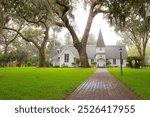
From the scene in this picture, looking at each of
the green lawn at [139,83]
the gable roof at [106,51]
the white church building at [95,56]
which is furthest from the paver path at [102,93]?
the gable roof at [106,51]

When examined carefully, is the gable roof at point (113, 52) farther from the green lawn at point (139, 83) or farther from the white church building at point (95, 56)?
the green lawn at point (139, 83)

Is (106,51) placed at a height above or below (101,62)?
above

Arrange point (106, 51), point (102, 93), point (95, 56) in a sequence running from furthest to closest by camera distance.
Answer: point (106, 51), point (95, 56), point (102, 93)

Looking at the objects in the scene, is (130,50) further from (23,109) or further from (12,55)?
(23,109)

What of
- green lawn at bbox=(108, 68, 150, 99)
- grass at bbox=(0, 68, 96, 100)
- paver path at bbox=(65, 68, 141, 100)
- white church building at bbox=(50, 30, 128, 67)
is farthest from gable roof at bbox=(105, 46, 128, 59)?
paver path at bbox=(65, 68, 141, 100)

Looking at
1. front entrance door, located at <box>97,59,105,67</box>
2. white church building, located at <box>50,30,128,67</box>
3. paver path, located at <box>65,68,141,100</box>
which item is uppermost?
white church building, located at <box>50,30,128,67</box>

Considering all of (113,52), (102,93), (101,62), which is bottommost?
(102,93)

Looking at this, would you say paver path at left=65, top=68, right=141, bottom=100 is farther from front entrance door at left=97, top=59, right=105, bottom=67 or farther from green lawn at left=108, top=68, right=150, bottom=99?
front entrance door at left=97, top=59, right=105, bottom=67

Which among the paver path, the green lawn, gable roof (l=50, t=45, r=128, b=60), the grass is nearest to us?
the paver path

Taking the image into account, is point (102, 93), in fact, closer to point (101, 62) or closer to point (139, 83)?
point (139, 83)

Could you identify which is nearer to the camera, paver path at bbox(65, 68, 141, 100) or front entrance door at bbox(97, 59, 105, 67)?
paver path at bbox(65, 68, 141, 100)

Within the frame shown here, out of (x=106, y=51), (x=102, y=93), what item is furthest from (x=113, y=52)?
(x=102, y=93)

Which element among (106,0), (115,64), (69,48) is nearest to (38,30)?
(69,48)

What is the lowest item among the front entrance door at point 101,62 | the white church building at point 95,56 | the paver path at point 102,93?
the paver path at point 102,93
